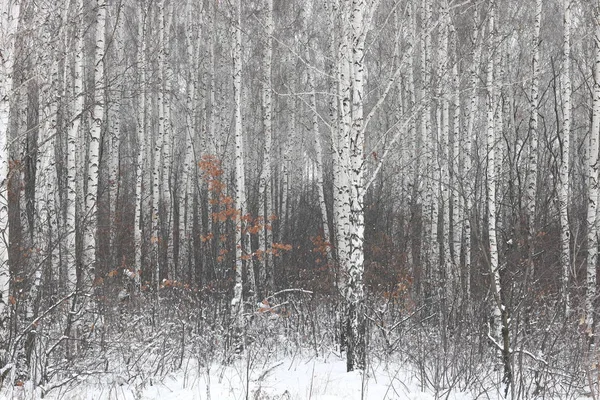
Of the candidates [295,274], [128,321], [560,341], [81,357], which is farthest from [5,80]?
→ [295,274]

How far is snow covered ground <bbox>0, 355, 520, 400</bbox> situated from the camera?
16.0 ft

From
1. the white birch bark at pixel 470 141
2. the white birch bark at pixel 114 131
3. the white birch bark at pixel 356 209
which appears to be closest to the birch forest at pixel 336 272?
the white birch bark at pixel 356 209

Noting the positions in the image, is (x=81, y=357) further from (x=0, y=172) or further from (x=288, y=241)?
(x=288, y=241)

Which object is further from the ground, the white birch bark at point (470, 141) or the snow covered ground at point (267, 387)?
the white birch bark at point (470, 141)

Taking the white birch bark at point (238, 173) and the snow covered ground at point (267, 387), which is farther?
the white birch bark at point (238, 173)

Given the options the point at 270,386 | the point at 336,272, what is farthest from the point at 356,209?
the point at 336,272

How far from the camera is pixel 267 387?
5.10 m

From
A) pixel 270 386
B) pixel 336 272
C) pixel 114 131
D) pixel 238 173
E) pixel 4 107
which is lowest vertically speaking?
pixel 270 386

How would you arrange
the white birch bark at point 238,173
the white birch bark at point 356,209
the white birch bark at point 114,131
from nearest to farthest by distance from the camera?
the white birch bark at point 356,209, the white birch bark at point 238,173, the white birch bark at point 114,131

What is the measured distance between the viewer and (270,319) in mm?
8531

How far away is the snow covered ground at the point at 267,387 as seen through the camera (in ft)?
16.0

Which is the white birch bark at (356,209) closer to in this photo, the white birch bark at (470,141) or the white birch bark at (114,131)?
the white birch bark at (470,141)

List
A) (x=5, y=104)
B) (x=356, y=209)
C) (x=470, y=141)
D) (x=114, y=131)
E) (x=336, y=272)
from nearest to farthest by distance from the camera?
(x=5, y=104), (x=356, y=209), (x=336, y=272), (x=470, y=141), (x=114, y=131)

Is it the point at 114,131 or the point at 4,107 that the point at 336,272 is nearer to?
the point at 4,107
